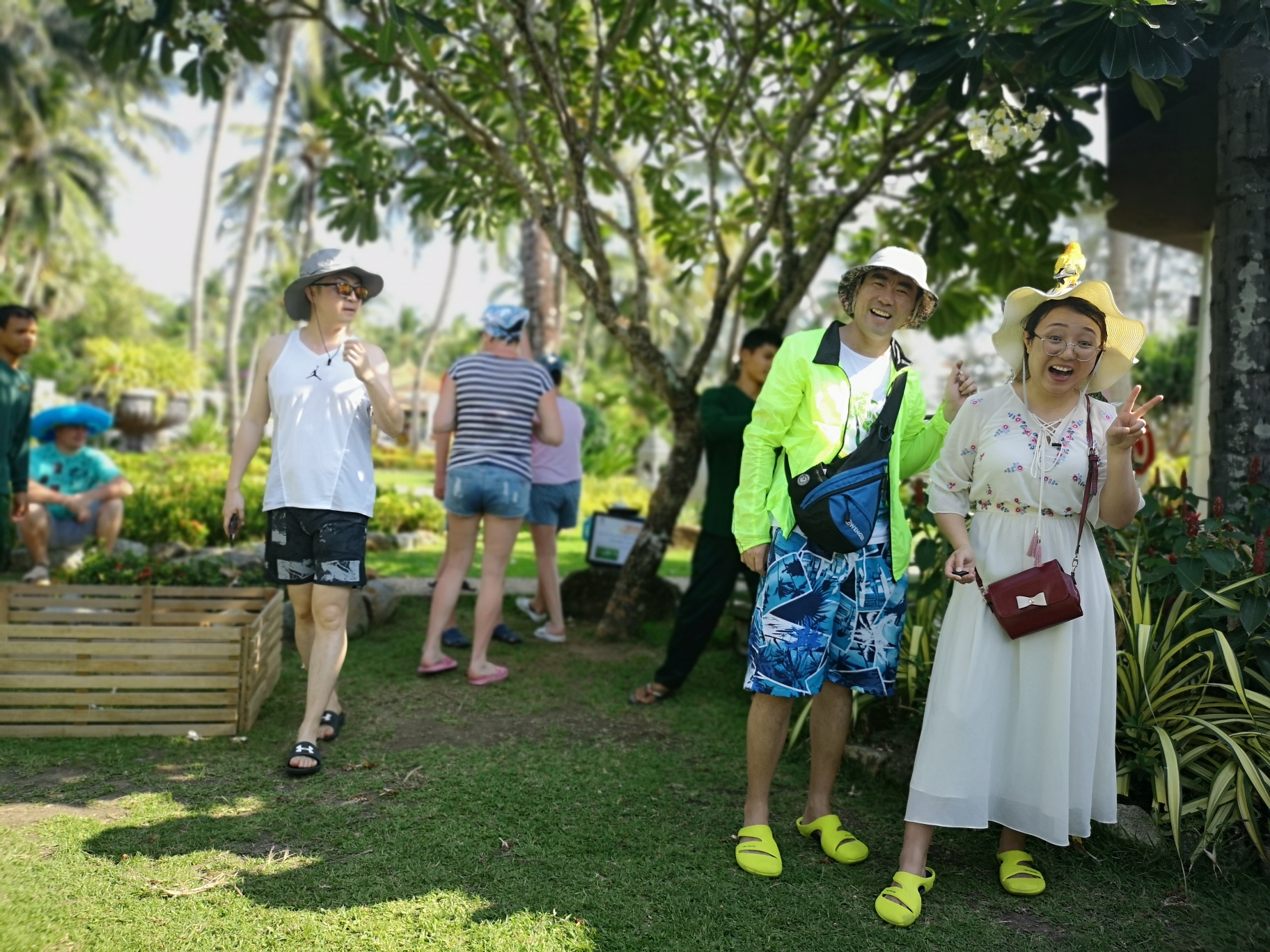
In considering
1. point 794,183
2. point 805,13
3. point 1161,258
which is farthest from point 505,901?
point 1161,258

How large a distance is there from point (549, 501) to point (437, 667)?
1375 millimetres

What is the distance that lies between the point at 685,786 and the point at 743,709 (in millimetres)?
1030

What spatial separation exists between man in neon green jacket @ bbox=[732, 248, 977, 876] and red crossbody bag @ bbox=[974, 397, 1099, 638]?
1.14 feet

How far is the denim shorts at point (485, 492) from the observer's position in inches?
189

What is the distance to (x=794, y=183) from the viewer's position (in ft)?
23.3

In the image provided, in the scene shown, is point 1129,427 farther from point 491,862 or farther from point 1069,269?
point 491,862

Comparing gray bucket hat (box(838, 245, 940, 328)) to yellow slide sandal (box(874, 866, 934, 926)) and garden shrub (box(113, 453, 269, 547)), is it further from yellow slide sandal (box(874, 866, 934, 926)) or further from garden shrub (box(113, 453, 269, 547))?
garden shrub (box(113, 453, 269, 547))

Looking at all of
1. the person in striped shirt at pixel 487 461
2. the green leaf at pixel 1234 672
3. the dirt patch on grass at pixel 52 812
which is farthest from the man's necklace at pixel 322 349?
the green leaf at pixel 1234 672

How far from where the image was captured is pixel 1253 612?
312 cm

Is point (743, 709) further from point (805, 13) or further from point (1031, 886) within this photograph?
point (805, 13)

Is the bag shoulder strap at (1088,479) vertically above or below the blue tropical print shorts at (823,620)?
above

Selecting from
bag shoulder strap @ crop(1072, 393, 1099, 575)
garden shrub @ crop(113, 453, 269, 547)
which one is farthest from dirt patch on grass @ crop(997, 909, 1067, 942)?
garden shrub @ crop(113, 453, 269, 547)

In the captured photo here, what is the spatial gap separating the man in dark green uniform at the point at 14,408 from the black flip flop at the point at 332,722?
9.51 feet

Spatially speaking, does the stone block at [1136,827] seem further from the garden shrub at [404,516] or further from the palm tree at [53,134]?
the palm tree at [53,134]
